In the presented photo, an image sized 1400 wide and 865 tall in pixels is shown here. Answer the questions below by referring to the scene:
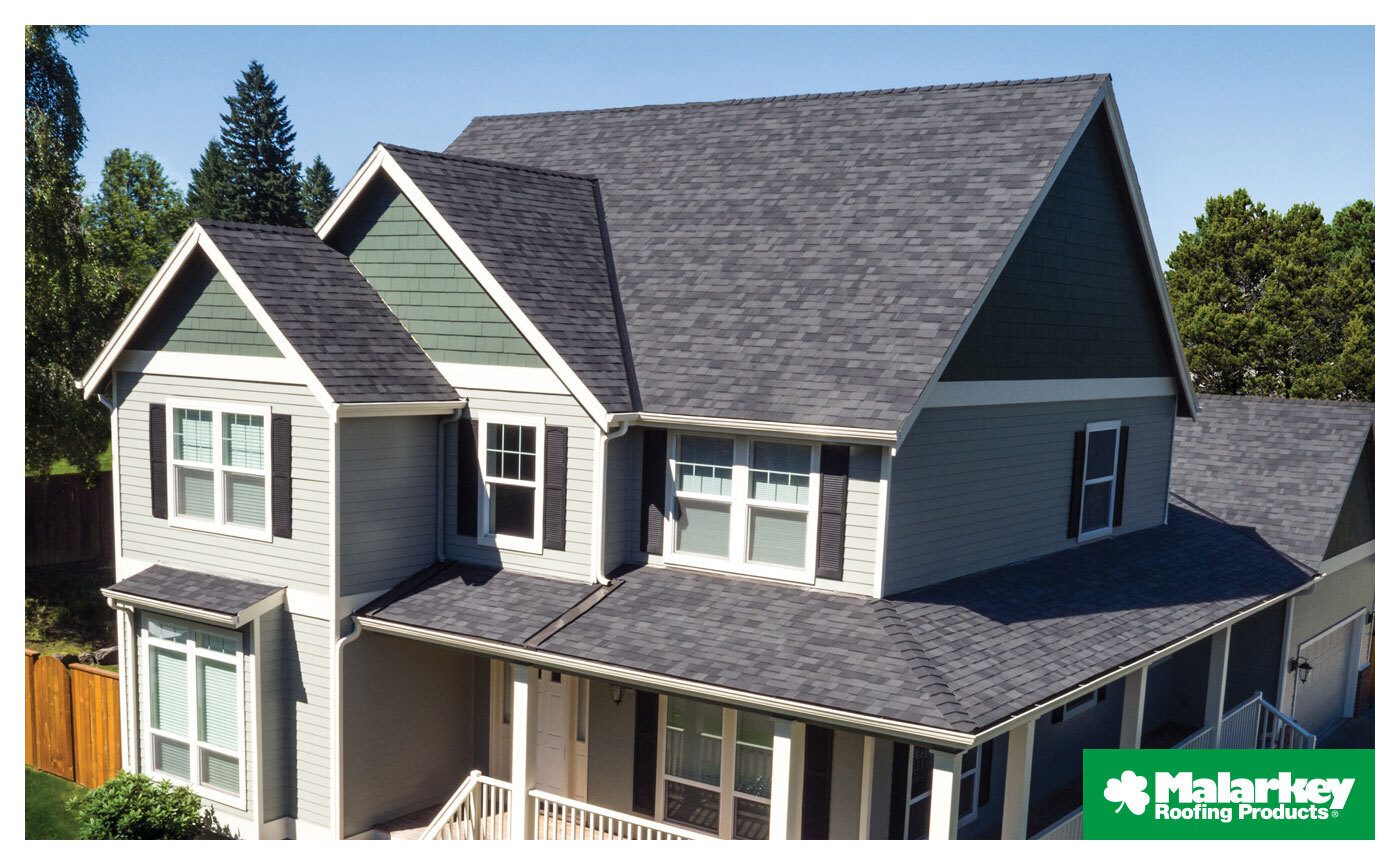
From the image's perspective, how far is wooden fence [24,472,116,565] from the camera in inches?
949

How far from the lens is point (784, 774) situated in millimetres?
11609

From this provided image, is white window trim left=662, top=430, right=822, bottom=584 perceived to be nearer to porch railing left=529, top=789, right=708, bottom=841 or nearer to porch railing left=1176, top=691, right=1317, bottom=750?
porch railing left=529, top=789, right=708, bottom=841

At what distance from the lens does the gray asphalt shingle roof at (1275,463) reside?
62.4 feet

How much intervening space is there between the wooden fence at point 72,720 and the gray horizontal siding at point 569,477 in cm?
589

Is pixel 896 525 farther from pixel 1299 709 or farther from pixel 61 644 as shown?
pixel 61 644

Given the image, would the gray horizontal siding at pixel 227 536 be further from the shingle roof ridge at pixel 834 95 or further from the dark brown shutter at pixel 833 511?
the shingle roof ridge at pixel 834 95

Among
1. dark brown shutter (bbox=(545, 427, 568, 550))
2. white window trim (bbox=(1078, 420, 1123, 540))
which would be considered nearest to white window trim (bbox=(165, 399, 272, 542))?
dark brown shutter (bbox=(545, 427, 568, 550))

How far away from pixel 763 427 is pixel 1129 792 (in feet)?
17.8

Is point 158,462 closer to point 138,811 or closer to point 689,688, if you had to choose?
point 138,811

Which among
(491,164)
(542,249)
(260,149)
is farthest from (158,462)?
(260,149)

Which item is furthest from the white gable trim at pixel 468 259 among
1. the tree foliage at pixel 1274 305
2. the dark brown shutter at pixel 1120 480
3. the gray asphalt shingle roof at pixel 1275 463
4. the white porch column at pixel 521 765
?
the tree foliage at pixel 1274 305

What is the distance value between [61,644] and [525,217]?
1231 cm

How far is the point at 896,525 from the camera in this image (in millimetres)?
13188

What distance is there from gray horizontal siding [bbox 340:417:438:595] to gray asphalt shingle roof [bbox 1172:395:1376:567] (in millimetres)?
12546
